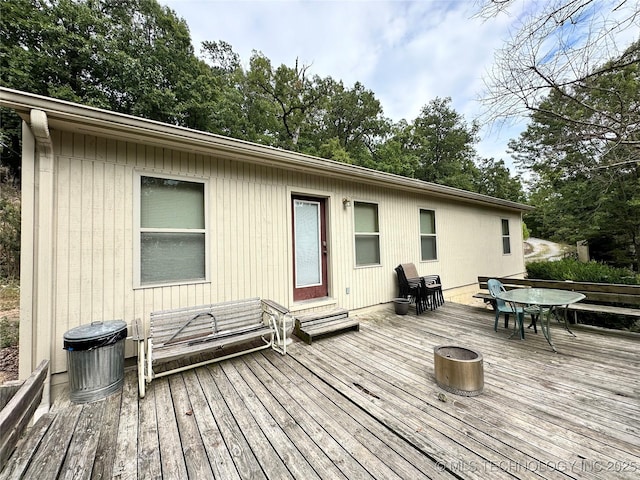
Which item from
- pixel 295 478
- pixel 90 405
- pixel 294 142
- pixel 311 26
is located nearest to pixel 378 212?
pixel 295 478

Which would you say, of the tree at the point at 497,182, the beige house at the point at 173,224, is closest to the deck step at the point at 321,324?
the beige house at the point at 173,224

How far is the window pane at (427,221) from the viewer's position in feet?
20.5

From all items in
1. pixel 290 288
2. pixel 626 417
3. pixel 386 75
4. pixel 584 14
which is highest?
pixel 386 75

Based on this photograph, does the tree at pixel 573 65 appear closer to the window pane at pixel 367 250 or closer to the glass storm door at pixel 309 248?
the window pane at pixel 367 250

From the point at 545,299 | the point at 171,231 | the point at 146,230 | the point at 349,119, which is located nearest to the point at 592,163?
the point at 545,299

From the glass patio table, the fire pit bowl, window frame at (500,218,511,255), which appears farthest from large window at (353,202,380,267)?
window frame at (500,218,511,255)

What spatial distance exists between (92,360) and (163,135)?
7.63 feet

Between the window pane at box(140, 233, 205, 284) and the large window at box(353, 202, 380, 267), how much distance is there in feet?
9.49

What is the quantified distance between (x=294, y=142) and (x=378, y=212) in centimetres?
985

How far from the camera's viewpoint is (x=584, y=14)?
373cm

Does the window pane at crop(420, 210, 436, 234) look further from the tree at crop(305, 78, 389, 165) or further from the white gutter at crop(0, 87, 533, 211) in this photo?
the tree at crop(305, 78, 389, 165)

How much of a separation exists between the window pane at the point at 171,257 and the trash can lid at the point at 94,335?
0.67 meters

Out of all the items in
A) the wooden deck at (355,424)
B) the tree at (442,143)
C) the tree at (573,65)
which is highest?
the tree at (442,143)

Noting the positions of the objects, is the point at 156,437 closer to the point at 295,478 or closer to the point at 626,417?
the point at 295,478
